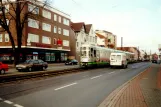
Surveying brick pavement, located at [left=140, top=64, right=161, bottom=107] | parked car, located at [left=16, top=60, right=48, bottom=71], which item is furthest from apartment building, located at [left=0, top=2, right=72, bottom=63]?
brick pavement, located at [left=140, top=64, right=161, bottom=107]

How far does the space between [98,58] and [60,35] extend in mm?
29393

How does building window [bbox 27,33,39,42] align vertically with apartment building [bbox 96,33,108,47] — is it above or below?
below

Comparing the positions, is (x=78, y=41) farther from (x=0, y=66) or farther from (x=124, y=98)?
(x=124, y=98)

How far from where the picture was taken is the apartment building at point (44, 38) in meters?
51.2

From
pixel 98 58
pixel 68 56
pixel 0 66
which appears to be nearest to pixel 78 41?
pixel 68 56

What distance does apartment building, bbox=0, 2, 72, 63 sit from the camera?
51.2 meters

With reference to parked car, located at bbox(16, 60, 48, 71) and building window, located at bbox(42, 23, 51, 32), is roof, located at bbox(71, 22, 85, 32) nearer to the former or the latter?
building window, located at bbox(42, 23, 51, 32)

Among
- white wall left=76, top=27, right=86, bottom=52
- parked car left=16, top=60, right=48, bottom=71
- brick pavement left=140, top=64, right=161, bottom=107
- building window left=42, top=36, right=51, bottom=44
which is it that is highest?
white wall left=76, top=27, right=86, bottom=52

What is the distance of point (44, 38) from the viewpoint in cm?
5750

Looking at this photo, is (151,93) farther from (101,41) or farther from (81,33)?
(101,41)

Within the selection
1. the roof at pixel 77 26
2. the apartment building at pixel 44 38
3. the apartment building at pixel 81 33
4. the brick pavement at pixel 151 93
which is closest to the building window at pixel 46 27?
the apartment building at pixel 44 38

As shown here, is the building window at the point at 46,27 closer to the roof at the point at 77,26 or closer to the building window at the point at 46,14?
the building window at the point at 46,14

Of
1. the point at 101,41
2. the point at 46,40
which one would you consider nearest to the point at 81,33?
the point at 46,40

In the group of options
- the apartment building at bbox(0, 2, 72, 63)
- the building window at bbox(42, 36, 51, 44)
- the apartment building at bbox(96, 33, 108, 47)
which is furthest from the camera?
the apartment building at bbox(96, 33, 108, 47)
